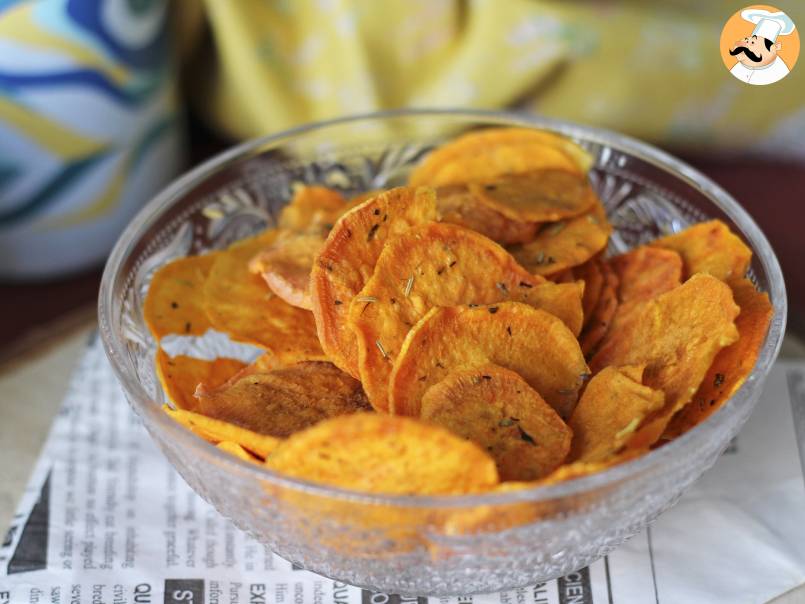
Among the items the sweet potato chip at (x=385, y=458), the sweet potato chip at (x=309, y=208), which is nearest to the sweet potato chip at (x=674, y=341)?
the sweet potato chip at (x=385, y=458)

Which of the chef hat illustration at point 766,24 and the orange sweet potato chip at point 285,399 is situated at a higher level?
the chef hat illustration at point 766,24

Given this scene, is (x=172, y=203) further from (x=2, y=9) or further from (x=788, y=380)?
(x=788, y=380)

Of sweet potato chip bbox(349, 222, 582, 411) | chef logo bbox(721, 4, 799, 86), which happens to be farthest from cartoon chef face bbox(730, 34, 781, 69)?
sweet potato chip bbox(349, 222, 582, 411)

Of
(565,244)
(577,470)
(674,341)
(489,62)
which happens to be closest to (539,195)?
(565,244)

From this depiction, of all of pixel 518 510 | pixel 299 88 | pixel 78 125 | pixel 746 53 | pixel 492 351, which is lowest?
pixel 518 510

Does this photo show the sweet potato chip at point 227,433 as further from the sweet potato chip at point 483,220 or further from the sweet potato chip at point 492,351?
the sweet potato chip at point 483,220

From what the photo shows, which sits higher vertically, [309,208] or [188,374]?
[309,208]

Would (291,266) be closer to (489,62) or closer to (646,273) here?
(646,273)
